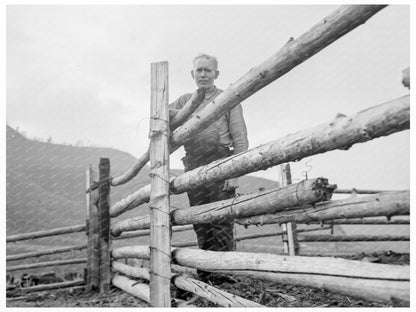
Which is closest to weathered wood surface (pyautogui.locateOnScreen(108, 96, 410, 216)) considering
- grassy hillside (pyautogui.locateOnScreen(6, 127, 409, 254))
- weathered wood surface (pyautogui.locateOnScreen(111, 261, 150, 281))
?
weathered wood surface (pyautogui.locateOnScreen(111, 261, 150, 281))

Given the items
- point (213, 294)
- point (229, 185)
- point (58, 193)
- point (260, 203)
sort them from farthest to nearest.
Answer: point (58, 193), point (229, 185), point (213, 294), point (260, 203)

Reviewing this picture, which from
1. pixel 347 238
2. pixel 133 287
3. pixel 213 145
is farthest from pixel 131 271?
pixel 347 238

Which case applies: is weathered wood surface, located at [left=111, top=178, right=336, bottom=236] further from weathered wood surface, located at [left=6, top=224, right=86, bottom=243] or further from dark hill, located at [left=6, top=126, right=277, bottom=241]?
dark hill, located at [left=6, top=126, right=277, bottom=241]

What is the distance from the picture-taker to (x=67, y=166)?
19.7m

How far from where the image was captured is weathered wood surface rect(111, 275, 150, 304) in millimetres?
3320

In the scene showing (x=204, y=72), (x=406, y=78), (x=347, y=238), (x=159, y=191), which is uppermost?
(x=204, y=72)

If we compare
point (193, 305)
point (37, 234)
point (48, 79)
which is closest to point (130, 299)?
point (193, 305)

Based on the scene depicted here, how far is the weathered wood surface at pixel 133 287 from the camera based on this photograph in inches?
131

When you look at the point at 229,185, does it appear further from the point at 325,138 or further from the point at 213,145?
the point at 325,138

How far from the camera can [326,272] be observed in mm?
1717

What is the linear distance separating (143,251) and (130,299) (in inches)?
21.0

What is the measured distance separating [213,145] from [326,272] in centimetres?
173

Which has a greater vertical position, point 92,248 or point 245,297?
point 92,248

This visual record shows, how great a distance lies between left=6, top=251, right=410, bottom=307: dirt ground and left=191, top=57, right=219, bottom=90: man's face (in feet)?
5.23
